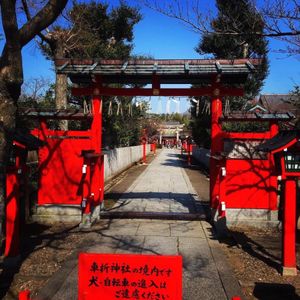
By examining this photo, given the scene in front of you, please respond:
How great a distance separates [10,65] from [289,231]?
5029 millimetres

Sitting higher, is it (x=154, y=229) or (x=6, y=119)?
(x=6, y=119)

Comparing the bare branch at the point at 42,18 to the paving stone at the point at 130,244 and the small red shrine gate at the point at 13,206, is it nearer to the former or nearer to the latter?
the small red shrine gate at the point at 13,206

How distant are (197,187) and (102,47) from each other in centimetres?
783

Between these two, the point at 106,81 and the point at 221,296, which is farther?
the point at 106,81

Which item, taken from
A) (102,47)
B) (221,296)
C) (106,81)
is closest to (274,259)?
(221,296)

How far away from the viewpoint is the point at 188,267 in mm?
7094

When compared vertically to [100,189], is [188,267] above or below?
below

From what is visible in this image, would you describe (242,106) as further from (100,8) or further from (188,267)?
(188,267)

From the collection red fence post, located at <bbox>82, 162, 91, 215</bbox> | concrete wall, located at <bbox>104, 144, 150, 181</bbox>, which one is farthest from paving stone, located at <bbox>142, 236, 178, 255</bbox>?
concrete wall, located at <bbox>104, 144, 150, 181</bbox>

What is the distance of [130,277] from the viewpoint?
421cm

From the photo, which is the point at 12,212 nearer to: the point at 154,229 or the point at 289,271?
the point at 154,229

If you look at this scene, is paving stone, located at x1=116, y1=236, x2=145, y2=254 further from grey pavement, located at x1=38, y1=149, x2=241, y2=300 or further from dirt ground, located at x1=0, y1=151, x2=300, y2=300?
dirt ground, located at x1=0, y1=151, x2=300, y2=300

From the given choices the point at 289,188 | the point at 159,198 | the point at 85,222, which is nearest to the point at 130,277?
the point at 289,188

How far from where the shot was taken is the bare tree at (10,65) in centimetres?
490
